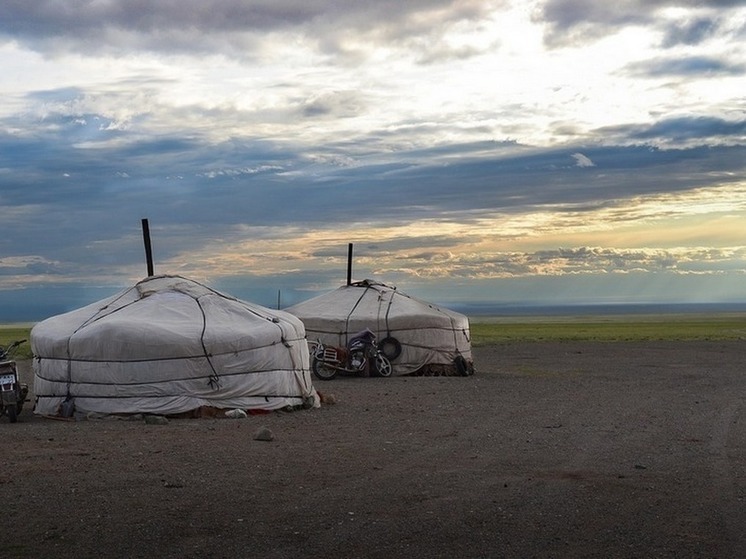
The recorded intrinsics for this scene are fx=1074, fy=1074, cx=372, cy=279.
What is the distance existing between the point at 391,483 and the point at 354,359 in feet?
43.1

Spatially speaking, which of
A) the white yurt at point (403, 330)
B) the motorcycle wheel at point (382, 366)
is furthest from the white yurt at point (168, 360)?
the white yurt at point (403, 330)

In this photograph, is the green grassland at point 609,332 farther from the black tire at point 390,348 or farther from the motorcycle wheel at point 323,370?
the motorcycle wheel at point 323,370

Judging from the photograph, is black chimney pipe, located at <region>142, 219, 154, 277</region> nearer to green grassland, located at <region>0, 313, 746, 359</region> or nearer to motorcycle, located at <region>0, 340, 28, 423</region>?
motorcycle, located at <region>0, 340, 28, 423</region>

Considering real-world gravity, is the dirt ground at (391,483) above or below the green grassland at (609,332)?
above

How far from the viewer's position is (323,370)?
21.7 meters

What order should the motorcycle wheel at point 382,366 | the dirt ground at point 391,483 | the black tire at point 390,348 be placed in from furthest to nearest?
the black tire at point 390,348
the motorcycle wheel at point 382,366
the dirt ground at point 391,483

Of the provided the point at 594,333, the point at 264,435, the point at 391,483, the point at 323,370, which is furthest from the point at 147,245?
the point at 594,333

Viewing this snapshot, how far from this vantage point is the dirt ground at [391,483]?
263 inches

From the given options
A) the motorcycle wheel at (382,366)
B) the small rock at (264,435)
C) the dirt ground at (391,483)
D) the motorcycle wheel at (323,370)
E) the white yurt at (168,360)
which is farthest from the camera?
the motorcycle wheel at (382,366)

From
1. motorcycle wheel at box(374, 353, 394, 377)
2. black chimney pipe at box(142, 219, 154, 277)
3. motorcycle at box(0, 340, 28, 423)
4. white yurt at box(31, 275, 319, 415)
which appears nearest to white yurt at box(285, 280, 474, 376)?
motorcycle wheel at box(374, 353, 394, 377)

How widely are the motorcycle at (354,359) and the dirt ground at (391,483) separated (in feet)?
17.5

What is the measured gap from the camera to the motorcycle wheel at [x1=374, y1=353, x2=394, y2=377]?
2211 cm

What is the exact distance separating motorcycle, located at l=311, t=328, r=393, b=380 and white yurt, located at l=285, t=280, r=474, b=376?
363mm

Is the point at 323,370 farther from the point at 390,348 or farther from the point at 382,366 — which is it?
the point at 390,348
